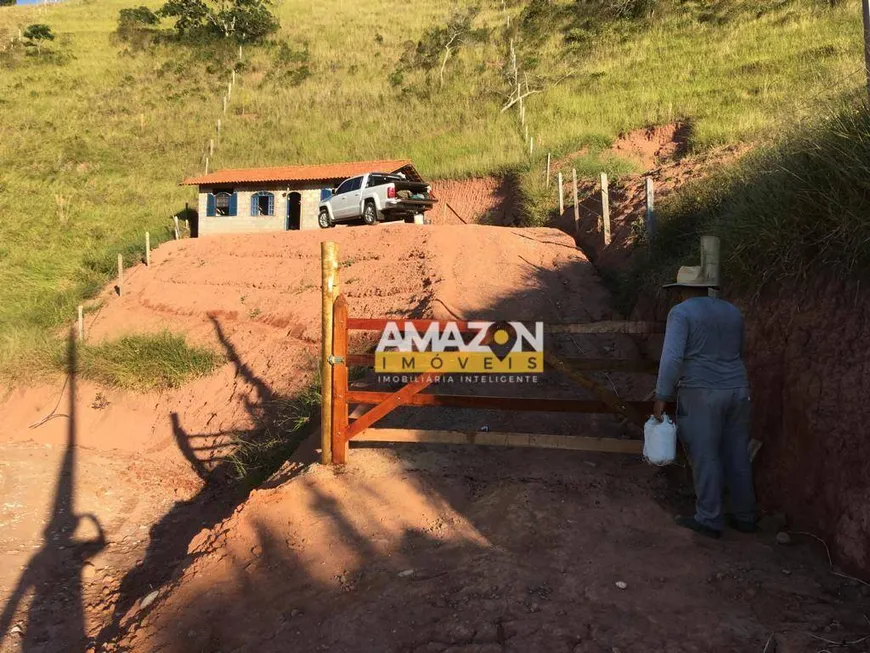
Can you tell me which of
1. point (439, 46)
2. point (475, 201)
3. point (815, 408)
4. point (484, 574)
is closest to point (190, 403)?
point (484, 574)

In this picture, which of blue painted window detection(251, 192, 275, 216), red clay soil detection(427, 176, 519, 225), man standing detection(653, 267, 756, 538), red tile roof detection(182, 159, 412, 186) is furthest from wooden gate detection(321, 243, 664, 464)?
blue painted window detection(251, 192, 275, 216)

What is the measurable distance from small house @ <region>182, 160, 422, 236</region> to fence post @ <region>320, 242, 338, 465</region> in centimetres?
1584

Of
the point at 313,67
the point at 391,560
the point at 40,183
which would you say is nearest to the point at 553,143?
the point at 391,560

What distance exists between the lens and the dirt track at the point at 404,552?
311 centimetres

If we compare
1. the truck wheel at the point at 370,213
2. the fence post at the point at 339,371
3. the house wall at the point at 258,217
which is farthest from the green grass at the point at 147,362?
the house wall at the point at 258,217

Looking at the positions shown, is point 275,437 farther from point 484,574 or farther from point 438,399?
point 484,574

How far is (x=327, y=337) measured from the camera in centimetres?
485

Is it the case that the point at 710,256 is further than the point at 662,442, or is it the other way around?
the point at 710,256

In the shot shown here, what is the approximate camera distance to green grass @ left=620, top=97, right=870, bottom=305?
3965 millimetres

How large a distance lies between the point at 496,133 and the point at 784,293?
19.7 meters

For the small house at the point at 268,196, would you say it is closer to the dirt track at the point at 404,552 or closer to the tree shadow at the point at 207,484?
the tree shadow at the point at 207,484

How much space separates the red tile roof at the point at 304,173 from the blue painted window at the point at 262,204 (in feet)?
1.79

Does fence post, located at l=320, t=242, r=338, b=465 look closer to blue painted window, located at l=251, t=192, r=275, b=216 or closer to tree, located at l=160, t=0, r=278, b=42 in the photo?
blue painted window, located at l=251, t=192, r=275, b=216

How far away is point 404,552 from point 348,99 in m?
31.2
